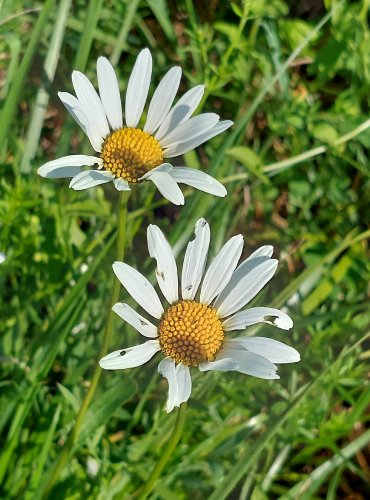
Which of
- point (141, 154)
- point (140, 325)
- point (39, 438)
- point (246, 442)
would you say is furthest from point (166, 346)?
point (246, 442)

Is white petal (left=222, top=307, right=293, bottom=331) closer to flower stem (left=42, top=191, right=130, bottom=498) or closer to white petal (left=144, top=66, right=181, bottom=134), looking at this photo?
flower stem (left=42, top=191, right=130, bottom=498)

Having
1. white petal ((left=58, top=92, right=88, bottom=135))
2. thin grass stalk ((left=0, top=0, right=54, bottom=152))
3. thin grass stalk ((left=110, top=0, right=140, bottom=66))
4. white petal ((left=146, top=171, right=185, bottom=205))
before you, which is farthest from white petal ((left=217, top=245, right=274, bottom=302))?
thin grass stalk ((left=110, top=0, right=140, bottom=66))

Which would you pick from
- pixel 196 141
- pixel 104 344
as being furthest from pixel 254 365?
pixel 196 141

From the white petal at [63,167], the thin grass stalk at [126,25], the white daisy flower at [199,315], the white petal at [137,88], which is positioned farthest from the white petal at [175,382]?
the thin grass stalk at [126,25]

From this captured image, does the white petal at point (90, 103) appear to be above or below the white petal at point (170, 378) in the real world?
above

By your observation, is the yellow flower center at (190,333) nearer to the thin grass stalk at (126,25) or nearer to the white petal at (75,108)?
the white petal at (75,108)

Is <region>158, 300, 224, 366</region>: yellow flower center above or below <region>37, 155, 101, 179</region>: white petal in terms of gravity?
below

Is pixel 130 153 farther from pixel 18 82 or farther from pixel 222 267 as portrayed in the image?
pixel 18 82
